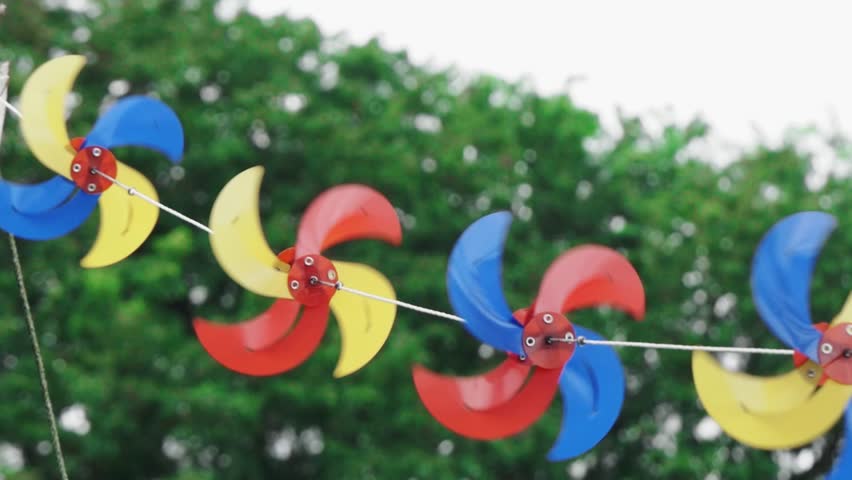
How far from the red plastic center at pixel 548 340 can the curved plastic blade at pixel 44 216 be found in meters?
1.16

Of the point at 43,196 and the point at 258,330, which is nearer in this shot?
the point at 258,330

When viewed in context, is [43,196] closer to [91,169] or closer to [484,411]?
[91,169]

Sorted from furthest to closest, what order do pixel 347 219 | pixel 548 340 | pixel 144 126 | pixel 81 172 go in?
pixel 144 126, pixel 81 172, pixel 347 219, pixel 548 340

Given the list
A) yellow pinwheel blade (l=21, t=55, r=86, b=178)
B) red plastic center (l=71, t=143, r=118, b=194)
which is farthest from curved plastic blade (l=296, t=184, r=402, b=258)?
yellow pinwheel blade (l=21, t=55, r=86, b=178)

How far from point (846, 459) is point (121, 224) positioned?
1.74m

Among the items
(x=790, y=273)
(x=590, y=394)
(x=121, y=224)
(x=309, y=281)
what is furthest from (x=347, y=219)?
(x=790, y=273)

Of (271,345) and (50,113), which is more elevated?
(50,113)

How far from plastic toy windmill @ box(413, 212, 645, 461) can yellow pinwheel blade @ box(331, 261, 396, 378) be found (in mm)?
209

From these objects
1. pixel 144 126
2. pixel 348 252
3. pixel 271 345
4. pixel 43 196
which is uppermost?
pixel 144 126

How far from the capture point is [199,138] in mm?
11703

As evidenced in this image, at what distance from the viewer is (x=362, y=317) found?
3.40 meters

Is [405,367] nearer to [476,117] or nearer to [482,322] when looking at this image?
[476,117]

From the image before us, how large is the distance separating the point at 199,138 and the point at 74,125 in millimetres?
1004

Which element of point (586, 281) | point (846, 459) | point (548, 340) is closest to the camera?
point (846, 459)
